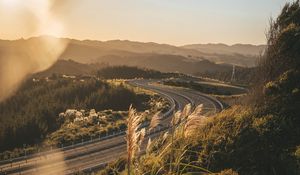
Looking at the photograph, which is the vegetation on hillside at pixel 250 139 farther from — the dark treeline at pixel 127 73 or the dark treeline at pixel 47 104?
the dark treeline at pixel 127 73

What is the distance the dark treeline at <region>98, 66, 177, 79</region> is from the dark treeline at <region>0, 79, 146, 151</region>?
5153 cm

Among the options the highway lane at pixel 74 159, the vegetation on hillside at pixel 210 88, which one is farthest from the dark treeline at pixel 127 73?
the highway lane at pixel 74 159

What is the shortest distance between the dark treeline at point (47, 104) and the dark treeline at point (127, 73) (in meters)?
51.5

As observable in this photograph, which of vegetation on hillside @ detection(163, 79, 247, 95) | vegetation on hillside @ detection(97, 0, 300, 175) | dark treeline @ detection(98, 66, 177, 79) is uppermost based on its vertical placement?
vegetation on hillside @ detection(97, 0, 300, 175)

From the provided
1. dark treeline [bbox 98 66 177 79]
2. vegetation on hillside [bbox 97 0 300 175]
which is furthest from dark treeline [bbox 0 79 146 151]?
dark treeline [bbox 98 66 177 79]

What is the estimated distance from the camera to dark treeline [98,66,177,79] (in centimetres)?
14375

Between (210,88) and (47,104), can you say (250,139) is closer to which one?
(47,104)

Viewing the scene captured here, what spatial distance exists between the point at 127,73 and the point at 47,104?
263 ft

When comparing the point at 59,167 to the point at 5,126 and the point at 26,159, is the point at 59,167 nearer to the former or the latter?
the point at 26,159

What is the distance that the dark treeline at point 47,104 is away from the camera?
181 ft

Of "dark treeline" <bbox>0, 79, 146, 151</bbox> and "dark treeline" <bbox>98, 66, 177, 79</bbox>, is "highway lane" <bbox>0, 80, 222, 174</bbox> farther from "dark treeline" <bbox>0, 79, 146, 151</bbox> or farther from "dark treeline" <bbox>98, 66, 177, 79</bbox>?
"dark treeline" <bbox>98, 66, 177, 79</bbox>

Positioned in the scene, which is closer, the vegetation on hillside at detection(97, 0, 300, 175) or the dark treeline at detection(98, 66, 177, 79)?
the vegetation on hillside at detection(97, 0, 300, 175)

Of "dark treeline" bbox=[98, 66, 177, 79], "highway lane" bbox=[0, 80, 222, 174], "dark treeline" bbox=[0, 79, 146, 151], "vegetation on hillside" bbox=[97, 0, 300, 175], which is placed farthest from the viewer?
"dark treeline" bbox=[98, 66, 177, 79]

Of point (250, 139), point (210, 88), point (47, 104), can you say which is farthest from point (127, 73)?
point (250, 139)
